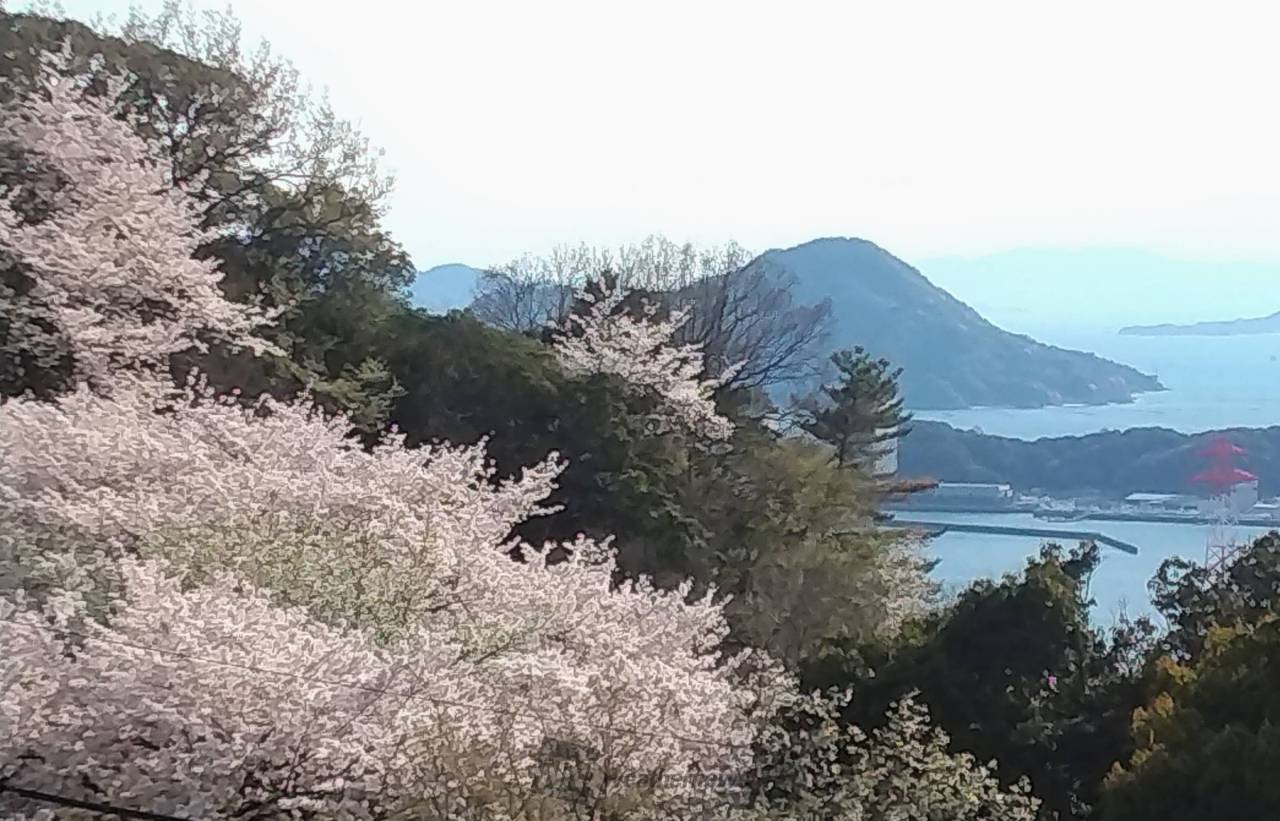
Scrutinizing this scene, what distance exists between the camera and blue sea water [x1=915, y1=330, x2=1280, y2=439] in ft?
52.6

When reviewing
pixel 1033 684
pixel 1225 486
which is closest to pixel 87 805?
pixel 1033 684

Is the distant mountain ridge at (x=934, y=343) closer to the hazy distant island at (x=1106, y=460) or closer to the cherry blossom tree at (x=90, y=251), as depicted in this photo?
the hazy distant island at (x=1106, y=460)

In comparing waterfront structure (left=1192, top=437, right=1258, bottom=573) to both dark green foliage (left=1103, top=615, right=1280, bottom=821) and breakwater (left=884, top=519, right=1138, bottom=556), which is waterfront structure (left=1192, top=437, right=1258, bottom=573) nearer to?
breakwater (left=884, top=519, right=1138, bottom=556)

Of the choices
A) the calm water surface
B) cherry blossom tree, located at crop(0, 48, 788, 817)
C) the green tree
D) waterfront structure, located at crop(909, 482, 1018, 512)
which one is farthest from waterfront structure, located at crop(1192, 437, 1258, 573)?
cherry blossom tree, located at crop(0, 48, 788, 817)

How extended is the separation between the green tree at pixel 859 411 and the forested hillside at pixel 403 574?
15.3ft

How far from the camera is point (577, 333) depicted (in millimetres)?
14812

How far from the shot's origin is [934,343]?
67.9 feet

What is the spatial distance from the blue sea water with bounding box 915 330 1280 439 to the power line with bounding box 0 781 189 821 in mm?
13248

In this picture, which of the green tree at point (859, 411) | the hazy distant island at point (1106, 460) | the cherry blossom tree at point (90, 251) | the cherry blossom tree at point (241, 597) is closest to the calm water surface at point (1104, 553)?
the hazy distant island at point (1106, 460)

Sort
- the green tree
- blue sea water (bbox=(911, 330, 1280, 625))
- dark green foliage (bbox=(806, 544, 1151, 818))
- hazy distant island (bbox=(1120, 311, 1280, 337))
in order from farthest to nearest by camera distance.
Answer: the green tree → hazy distant island (bbox=(1120, 311, 1280, 337)) → blue sea water (bbox=(911, 330, 1280, 625)) → dark green foliage (bbox=(806, 544, 1151, 818))

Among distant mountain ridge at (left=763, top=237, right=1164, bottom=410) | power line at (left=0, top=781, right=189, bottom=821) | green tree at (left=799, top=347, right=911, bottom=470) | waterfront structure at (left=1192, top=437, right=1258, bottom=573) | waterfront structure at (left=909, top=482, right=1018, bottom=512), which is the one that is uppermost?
distant mountain ridge at (left=763, top=237, right=1164, bottom=410)

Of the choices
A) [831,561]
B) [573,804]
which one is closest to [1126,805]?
[573,804]

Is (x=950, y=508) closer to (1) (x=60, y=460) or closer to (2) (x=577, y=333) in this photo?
(2) (x=577, y=333)

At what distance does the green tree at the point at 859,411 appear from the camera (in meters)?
19.4
